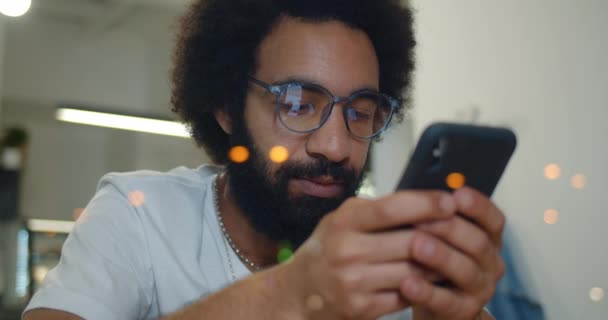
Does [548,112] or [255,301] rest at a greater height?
[548,112]

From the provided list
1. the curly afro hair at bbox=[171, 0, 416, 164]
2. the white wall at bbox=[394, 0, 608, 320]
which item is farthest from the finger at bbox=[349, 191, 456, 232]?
the white wall at bbox=[394, 0, 608, 320]

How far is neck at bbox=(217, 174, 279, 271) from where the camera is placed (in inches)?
48.8

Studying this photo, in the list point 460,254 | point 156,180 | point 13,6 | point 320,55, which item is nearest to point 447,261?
point 460,254

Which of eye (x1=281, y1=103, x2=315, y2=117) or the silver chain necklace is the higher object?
eye (x1=281, y1=103, x2=315, y2=117)

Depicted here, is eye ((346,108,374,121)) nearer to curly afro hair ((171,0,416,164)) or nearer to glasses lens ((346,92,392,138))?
glasses lens ((346,92,392,138))

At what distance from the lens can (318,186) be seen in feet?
3.72

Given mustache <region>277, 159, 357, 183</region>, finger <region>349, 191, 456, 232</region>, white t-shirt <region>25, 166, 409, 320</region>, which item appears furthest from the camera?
mustache <region>277, 159, 357, 183</region>

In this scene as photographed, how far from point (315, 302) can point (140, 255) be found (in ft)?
1.80

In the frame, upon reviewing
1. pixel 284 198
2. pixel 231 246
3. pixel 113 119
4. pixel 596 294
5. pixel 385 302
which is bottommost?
pixel 113 119

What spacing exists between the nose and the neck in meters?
0.22

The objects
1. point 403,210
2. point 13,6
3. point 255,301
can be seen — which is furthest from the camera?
point 13,6

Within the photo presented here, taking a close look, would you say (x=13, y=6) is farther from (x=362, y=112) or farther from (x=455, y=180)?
(x=455, y=180)

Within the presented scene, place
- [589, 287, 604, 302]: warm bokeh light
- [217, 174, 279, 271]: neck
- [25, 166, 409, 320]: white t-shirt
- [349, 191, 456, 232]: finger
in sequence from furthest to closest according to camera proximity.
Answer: [589, 287, 604, 302]: warm bokeh light, [217, 174, 279, 271]: neck, [25, 166, 409, 320]: white t-shirt, [349, 191, 456, 232]: finger

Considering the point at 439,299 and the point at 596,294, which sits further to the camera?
the point at 596,294
